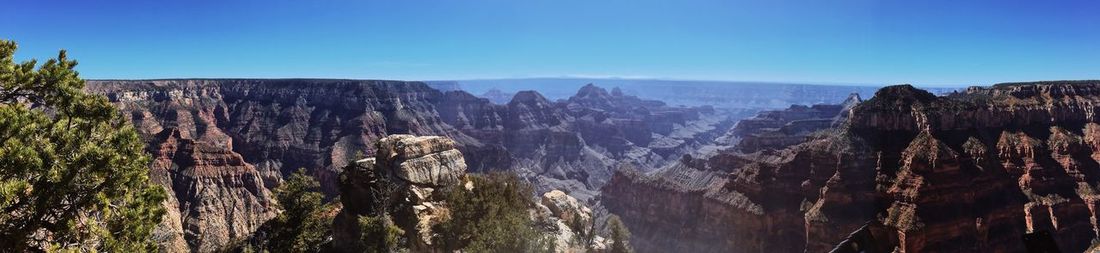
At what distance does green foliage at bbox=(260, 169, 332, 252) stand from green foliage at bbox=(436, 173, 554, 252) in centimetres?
730

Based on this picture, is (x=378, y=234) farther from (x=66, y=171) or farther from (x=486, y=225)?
(x=66, y=171)

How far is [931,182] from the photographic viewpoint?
54375mm

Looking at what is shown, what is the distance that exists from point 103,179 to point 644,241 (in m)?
77.1

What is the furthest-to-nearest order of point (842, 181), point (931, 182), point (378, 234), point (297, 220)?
point (842, 181) → point (931, 182) → point (297, 220) → point (378, 234)

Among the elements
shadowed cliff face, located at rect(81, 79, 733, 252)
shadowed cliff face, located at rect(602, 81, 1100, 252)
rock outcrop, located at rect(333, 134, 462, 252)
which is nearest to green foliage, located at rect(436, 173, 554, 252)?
rock outcrop, located at rect(333, 134, 462, 252)

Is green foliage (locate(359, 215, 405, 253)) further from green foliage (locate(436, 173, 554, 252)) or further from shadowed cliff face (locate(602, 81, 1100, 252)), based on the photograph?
shadowed cliff face (locate(602, 81, 1100, 252))

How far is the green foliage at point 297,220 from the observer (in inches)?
1219

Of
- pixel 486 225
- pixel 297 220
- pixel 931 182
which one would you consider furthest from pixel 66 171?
pixel 931 182

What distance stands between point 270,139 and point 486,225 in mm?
100510

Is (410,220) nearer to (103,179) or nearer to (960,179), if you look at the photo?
(103,179)

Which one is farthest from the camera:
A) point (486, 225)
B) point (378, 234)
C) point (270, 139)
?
point (270, 139)

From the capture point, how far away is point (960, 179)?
181 feet

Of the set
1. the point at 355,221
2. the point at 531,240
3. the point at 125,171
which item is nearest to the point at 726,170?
the point at 531,240

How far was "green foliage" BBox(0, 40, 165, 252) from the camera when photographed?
1298cm
